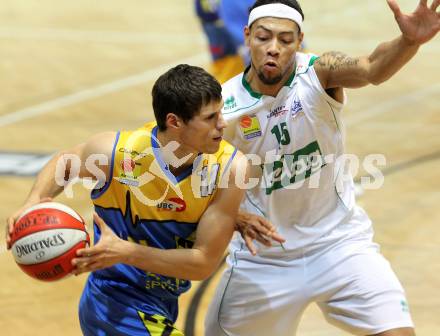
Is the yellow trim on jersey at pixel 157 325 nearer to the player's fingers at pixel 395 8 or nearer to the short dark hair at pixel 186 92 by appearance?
the short dark hair at pixel 186 92

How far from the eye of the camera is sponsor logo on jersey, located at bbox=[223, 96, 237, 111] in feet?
18.2

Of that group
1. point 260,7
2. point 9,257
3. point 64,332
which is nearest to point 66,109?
point 9,257

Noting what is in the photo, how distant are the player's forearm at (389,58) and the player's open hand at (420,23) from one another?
50 mm

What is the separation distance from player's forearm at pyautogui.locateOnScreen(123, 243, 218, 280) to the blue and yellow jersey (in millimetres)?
248

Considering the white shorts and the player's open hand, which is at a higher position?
the player's open hand

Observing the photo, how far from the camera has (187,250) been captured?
4738 millimetres

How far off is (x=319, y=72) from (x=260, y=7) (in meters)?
0.56

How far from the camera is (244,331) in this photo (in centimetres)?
563

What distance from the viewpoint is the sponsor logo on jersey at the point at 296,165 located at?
18.0ft

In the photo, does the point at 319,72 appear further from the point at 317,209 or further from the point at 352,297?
the point at 352,297

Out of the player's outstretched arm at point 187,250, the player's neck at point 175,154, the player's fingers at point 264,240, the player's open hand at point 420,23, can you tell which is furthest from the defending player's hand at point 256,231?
the player's open hand at point 420,23

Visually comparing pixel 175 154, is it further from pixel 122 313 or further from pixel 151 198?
pixel 122 313

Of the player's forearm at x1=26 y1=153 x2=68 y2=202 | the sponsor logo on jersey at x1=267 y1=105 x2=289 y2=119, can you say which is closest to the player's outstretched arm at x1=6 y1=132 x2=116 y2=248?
the player's forearm at x1=26 y1=153 x2=68 y2=202

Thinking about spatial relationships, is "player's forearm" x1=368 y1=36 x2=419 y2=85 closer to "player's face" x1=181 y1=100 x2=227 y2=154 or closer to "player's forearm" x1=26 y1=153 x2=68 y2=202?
"player's face" x1=181 y1=100 x2=227 y2=154
